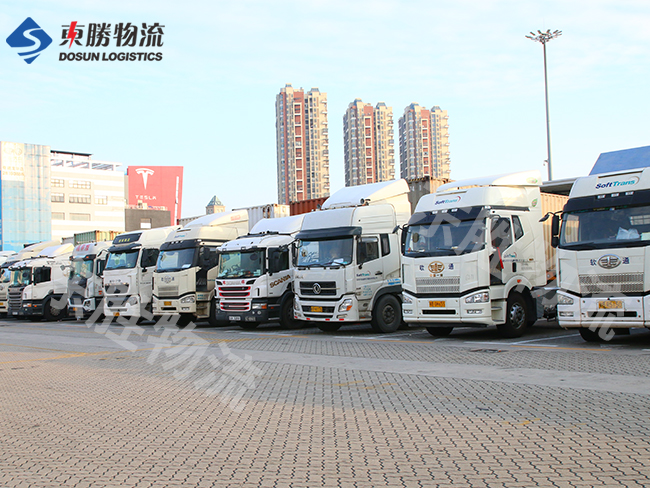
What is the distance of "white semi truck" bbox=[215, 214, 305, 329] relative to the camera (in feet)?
62.0

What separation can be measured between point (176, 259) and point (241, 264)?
3.54 meters

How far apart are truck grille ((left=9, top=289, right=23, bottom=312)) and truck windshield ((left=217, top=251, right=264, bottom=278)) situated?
15.9 metres

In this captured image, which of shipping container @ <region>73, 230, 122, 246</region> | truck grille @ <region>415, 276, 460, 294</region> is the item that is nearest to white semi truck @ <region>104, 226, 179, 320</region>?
shipping container @ <region>73, 230, 122, 246</region>

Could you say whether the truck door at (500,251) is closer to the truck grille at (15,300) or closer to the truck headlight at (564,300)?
the truck headlight at (564,300)

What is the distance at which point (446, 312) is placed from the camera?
1380 cm

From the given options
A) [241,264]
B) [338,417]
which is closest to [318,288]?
[241,264]

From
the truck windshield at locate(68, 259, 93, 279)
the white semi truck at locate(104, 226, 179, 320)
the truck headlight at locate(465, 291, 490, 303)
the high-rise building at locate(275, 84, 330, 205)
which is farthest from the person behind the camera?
the high-rise building at locate(275, 84, 330, 205)

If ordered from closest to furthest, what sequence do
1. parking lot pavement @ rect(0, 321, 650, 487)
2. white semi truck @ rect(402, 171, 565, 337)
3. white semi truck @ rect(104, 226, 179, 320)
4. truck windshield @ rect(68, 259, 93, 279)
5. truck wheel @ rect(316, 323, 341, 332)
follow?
1. parking lot pavement @ rect(0, 321, 650, 487)
2. white semi truck @ rect(402, 171, 565, 337)
3. truck wheel @ rect(316, 323, 341, 332)
4. white semi truck @ rect(104, 226, 179, 320)
5. truck windshield @ rect(68, 259, 93, 279)

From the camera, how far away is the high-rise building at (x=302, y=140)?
100062 millimetres

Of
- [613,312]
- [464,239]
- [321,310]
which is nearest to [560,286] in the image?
[613,312]

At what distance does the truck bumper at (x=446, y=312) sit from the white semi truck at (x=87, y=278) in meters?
15.6

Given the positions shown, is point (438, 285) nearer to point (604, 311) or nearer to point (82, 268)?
point (604, 311)

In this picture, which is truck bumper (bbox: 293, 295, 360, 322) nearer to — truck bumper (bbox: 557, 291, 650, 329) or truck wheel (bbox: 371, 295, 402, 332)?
truck wheel (bbox: 371, 295, 402, 332)

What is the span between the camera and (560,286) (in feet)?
39.9
